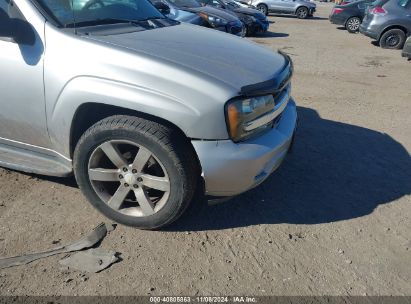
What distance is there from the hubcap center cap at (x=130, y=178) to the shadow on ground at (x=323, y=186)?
0.50m

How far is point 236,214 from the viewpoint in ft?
10.5

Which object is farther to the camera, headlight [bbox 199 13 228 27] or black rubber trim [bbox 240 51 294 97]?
headlight [bbox 199 13 228 27]

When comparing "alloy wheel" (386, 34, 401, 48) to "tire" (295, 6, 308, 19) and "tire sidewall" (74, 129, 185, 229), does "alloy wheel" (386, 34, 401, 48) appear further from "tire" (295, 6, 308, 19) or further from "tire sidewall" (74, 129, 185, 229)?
"tire sidewall" (74, 129, 185, 229)

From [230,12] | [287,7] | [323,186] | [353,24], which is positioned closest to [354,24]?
[353,24]

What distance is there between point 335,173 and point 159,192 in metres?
1.87

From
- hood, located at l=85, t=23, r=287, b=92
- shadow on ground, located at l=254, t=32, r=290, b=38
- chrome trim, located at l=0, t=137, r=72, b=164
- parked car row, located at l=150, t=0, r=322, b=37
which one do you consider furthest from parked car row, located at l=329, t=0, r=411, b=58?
chrome trim, located at l=0, t=137, r=72, b=164

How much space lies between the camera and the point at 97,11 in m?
3.23

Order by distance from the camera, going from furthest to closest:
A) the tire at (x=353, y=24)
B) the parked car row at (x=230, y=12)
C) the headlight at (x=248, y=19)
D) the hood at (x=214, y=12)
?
the tire at (x=353, y=24) → the headlight at (x=248, y=19) → the hood at (x=214, y=12) → the parked car row at (x=230, y=12)

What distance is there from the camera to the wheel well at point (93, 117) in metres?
2.62

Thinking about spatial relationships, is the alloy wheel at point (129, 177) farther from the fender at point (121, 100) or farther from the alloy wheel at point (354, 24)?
the alloy wheel at point (354, 24)

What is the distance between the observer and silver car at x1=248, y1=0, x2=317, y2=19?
20016mm

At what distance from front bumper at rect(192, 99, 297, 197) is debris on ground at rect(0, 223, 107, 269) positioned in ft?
2.88

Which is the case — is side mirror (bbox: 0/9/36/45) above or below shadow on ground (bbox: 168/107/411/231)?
above

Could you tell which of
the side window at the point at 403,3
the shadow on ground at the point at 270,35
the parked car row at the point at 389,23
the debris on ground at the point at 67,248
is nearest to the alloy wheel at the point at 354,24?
the shadow on ground at the point at 270,35
